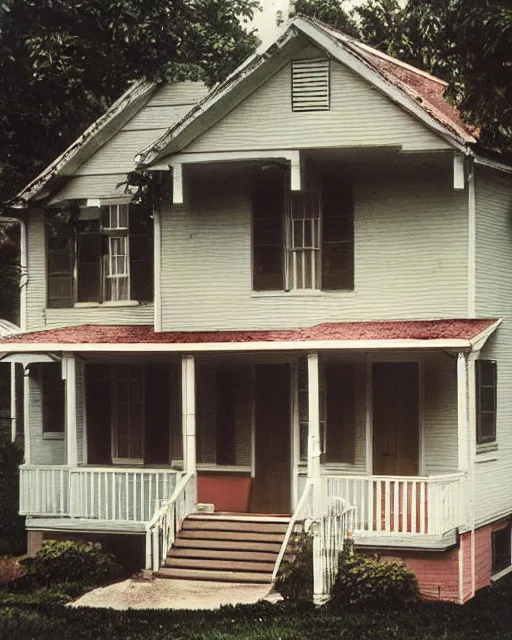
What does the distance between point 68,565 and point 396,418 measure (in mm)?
6182

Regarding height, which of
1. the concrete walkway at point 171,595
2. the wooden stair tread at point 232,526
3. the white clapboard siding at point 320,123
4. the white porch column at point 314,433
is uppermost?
the white clapboard siding at point 320,123

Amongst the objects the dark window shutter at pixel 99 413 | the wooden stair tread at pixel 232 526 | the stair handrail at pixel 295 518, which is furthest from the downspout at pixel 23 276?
the stair handrail at pixel 295 518

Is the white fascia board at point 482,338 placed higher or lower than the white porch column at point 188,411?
higher

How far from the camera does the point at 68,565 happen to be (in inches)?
814

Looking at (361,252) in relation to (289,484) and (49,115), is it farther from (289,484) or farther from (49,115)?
(49,115)

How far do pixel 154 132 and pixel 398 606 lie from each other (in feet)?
36.5

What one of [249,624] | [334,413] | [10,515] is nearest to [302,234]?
[334,413]

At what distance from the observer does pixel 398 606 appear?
18812mm

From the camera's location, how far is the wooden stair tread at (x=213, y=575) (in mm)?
19562

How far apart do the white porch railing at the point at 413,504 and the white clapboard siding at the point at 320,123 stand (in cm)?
559

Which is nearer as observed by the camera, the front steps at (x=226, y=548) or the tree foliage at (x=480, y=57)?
the front steps at (x=226, y=548)

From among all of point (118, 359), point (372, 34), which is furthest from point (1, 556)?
point (372, 34)

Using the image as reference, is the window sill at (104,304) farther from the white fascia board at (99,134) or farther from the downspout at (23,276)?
the white fascia board at (99,134)

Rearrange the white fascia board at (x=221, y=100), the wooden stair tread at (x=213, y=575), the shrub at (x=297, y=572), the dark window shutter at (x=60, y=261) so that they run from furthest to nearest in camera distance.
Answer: the dark window shutter at (x=60, y=261) < the white fascia board at (x=221, y=100) < the wooden stair tread at (x=213, y=575) < the shrub at (x=297, y=572)
